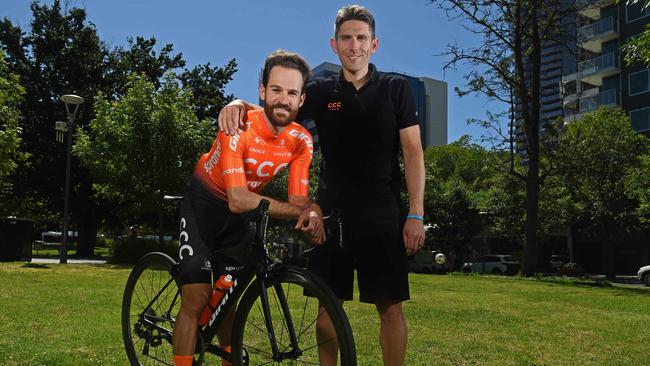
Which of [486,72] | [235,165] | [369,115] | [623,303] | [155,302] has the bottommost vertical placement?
[623,303]

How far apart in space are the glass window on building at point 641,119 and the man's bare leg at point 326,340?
50.4 metres

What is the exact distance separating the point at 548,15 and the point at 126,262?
22931mm

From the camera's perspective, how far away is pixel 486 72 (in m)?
29.1

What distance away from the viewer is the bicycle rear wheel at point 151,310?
432 cm

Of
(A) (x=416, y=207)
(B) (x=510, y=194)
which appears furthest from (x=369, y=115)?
(B) (x=510, y=194)

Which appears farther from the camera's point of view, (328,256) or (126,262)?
(126,262)

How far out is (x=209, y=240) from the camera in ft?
11.7

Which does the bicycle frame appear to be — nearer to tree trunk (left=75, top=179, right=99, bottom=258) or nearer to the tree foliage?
the tree foliage

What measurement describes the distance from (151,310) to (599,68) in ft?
181

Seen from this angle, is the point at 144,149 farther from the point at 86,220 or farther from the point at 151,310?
the point at 151,310

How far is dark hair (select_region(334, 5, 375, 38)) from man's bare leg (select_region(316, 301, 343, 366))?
1648mm

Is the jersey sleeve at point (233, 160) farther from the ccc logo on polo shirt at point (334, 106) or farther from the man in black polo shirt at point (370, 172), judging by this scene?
the ccc logo on polo shirt at point (334, 106)

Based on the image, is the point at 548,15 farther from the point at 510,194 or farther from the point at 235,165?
the point at 235,165

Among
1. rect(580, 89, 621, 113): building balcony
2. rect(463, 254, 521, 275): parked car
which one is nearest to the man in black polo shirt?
rect(463, 254, 521, 275): parked car
